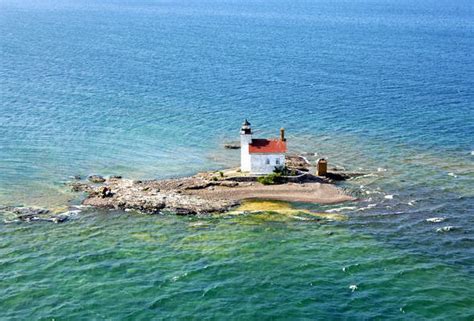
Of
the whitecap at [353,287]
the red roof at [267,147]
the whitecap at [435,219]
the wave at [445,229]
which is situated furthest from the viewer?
the red roof at [267,147]

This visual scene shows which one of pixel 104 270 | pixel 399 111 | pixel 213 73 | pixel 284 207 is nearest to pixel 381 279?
pixel 284 207

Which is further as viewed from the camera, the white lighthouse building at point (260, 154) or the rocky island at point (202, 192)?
the white lighthouse building at point (260, 154)

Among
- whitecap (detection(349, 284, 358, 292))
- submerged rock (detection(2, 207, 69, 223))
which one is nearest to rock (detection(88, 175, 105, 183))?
submerged rock (detection(2, 207, 69, 223))

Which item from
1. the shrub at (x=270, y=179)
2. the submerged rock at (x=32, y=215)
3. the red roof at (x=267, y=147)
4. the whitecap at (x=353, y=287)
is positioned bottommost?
the whitecap at (x=353, y=287)

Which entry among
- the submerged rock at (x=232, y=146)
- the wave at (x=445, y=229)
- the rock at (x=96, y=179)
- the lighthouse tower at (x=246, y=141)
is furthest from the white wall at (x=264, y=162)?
the wave at (x=445, y=229)

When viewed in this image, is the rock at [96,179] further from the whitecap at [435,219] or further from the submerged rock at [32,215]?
the whitecap at [435,219]

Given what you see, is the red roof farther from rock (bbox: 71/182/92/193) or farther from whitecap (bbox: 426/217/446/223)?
rock (bbox: 71/182/92/193)
